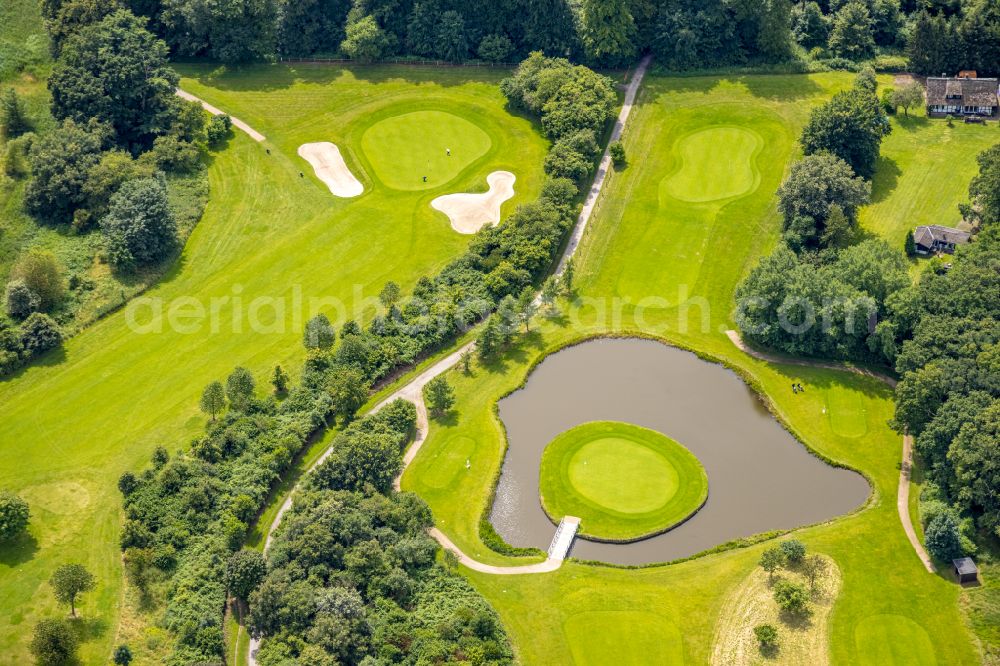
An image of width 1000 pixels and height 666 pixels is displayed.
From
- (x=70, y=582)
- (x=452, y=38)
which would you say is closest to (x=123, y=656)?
(x=70, y=582)

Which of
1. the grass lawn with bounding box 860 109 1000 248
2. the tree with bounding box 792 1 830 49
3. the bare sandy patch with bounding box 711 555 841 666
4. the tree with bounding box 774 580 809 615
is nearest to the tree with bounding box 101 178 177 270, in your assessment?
the bare sandy patch with bounding box 711 555 841 666

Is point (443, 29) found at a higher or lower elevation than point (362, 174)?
higher

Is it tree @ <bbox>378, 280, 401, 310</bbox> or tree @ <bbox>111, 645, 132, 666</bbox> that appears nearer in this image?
tree @ <bbox>111, 645, 132, 666</bbox>

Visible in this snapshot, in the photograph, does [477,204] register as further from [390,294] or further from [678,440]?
[678,440]

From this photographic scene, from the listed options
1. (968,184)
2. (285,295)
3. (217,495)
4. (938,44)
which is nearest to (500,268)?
(285,295)

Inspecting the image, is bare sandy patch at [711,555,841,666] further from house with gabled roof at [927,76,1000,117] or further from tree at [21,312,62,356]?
tree at [21,312,62,356]

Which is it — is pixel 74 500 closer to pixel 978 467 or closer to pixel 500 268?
pixel 500 268
